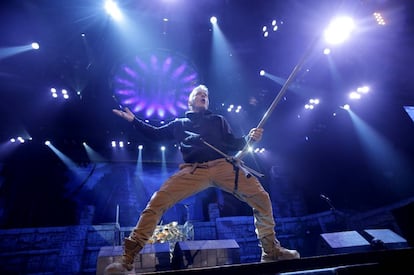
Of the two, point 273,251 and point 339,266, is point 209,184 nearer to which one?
point 273,251

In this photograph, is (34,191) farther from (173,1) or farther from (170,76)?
(173,1)

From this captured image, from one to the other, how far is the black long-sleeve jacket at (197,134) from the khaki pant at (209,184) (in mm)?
195

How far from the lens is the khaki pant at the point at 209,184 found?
266 cm

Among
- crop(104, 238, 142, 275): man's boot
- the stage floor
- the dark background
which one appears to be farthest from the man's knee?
the dark background

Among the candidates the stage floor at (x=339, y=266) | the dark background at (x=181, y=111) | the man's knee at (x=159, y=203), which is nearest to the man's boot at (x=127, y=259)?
the man's knee at (x=159, y=203)

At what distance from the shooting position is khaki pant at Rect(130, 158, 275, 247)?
8.71 feet

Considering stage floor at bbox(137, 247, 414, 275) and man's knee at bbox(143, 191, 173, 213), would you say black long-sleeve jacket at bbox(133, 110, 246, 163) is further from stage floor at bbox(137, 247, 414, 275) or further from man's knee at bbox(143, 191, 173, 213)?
stage floor at bbox(137, 247, 414, 275)

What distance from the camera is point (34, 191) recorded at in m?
11.9

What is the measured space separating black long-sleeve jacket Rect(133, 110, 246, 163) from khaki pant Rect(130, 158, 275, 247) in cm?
20

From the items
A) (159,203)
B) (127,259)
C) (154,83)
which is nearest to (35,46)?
(154,83)

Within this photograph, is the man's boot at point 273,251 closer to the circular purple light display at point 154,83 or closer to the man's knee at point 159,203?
the man's knee at point 159,203

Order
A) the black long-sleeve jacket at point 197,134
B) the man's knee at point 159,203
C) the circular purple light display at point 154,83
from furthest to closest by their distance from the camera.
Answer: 1. the circular purple light display at point 154,83
2. the black long-sleeve jacket at point 197,134
3. the man's knee at point 159,203

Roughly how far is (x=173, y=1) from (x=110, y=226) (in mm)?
10086

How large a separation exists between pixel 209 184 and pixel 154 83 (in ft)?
35.4
